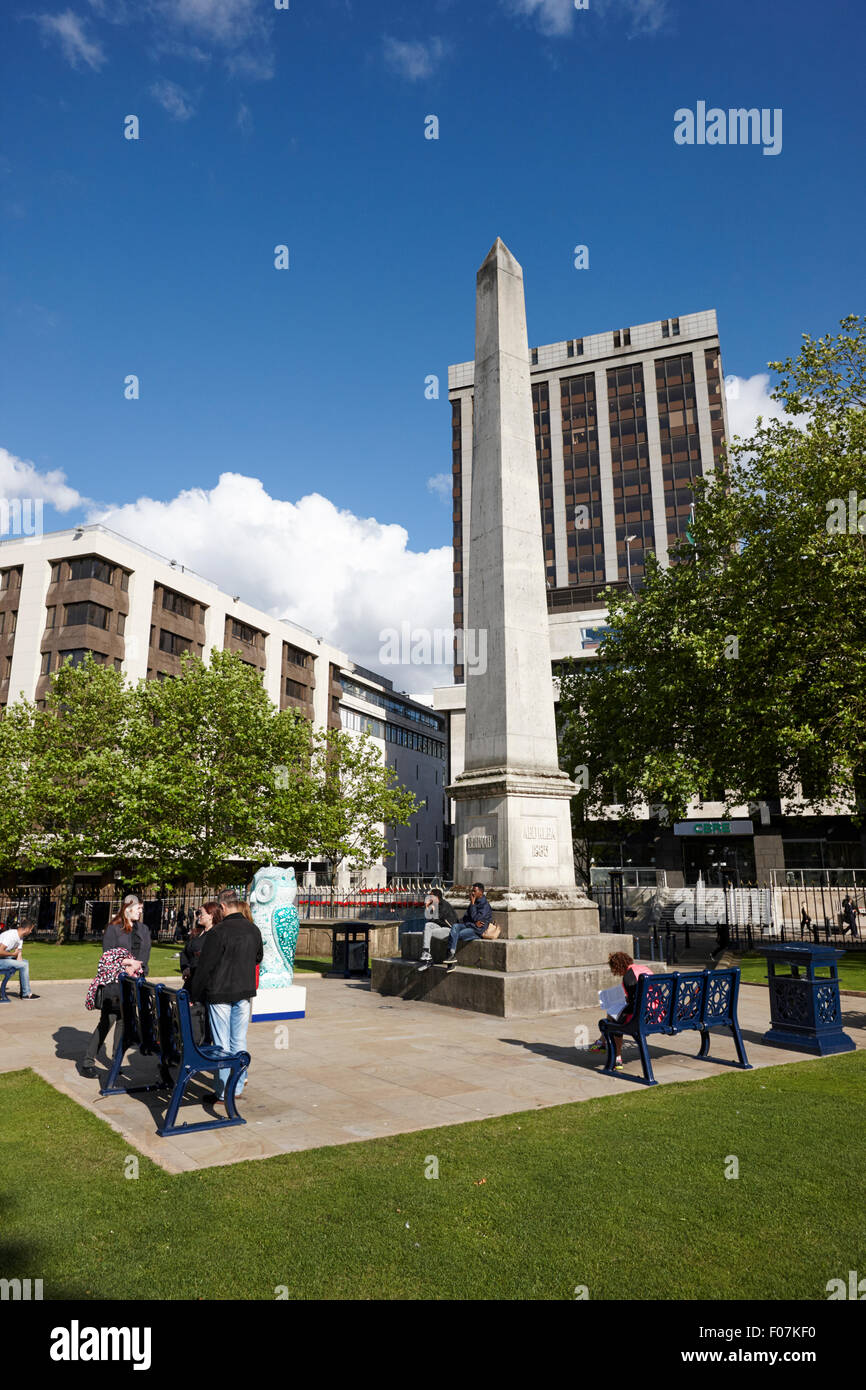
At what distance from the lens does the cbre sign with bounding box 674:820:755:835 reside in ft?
164

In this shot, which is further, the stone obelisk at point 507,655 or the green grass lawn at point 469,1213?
the stone obelisk at point 507,655

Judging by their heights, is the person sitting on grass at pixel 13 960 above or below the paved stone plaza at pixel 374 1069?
above

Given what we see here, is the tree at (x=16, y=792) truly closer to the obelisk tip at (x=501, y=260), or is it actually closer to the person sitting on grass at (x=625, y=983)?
the obelisk tip at (x=501, y=260)

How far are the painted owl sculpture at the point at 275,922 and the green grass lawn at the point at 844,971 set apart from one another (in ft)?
29.8

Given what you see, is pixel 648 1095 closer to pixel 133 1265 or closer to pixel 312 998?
pixel 133 1265

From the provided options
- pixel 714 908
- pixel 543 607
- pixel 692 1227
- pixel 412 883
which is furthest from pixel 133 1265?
pixel 412 883

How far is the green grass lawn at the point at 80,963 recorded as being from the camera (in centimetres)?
1795

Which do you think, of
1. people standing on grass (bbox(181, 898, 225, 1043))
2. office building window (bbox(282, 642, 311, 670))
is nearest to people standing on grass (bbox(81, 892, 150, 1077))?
people standing on grass (bbox(181, 898, 225, 1043))

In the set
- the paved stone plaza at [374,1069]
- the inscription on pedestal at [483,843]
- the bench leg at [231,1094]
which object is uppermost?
the inscription on pedestal at [483,843]

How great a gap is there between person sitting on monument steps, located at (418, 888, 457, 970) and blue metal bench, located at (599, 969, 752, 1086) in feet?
15.0

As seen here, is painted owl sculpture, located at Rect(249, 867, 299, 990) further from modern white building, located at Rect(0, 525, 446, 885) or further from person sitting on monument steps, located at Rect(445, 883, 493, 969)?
modern white building, located at Rect(0, 525, 446, 885)

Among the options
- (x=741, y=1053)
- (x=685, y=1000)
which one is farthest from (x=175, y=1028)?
(x=741, y=1053)

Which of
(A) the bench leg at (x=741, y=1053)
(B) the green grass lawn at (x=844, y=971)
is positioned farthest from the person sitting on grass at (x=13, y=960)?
(B) the green grass lawn at (x=844, y=971)
